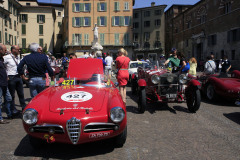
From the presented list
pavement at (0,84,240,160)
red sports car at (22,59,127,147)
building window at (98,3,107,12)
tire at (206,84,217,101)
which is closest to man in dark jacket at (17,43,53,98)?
pavement at (0,84,240,160)

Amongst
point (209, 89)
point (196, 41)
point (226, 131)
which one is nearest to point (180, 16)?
point (196, 41)

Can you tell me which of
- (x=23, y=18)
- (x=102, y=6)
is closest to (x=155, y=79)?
(x=102, y=6)

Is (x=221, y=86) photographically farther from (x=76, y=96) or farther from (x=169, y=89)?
(x=76, y=96)

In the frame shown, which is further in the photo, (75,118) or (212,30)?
(212,30)

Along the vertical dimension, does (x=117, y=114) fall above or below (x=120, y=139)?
above

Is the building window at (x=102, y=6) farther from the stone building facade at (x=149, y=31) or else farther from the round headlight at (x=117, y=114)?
the round headlight at (x=117, y=114)

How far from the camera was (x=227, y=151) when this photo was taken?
3834 millimetres

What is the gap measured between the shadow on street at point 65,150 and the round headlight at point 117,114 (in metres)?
0.63

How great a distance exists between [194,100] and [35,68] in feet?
14.2

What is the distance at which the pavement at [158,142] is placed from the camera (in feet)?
12.1

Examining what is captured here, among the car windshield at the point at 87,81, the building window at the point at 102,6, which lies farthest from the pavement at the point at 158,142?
the building window at the point at 102,6

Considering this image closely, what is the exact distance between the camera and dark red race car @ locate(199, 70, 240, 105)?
746 centimetres

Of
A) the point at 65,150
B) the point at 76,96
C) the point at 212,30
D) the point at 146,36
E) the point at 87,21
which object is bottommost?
the point at 65,150

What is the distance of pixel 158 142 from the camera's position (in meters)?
4.26
